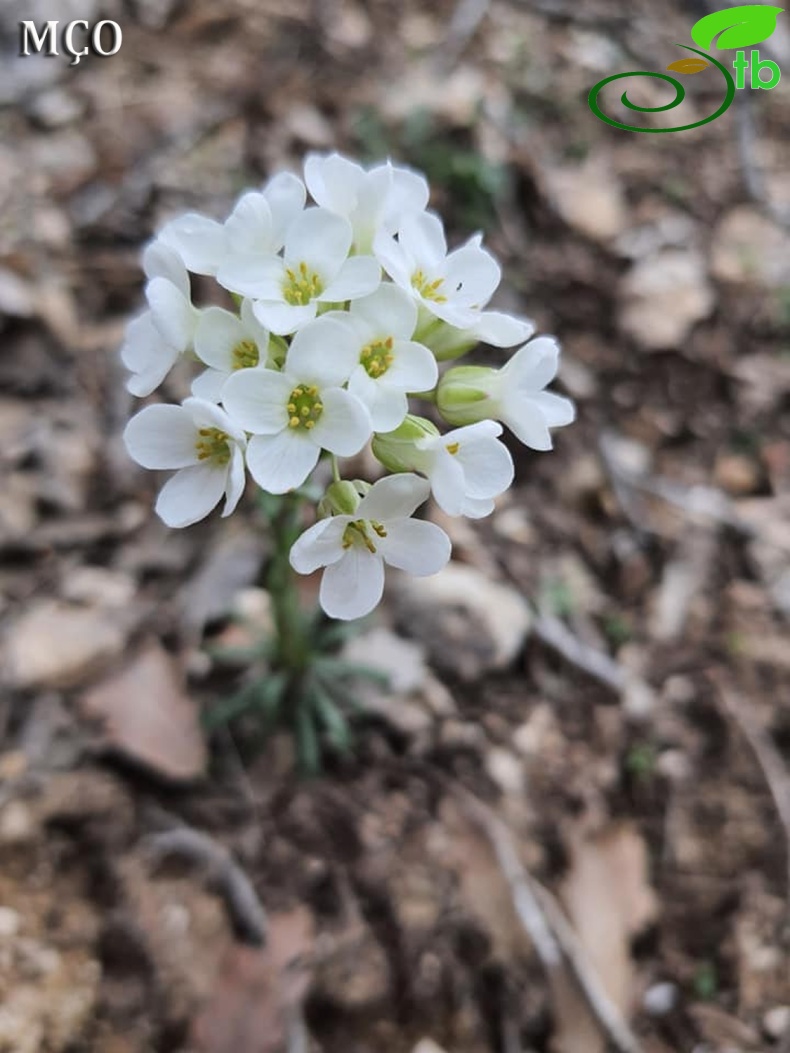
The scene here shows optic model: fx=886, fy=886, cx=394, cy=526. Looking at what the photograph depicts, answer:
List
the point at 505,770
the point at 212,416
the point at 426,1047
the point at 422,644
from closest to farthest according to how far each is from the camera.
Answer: the point at 212,416 → the point at 426,1047 → the point at 505,770 → the point at 422,644

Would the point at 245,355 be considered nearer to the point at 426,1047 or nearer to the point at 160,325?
the point at 160,325

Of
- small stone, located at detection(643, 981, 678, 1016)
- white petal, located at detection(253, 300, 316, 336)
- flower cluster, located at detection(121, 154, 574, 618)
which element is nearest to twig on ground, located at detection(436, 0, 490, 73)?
flower cluster, located at detection(121, 154, 574, 618)

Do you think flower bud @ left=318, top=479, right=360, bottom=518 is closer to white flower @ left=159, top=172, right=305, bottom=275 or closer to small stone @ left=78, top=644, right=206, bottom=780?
white flower @ left=159, top=172, right=305, bottom=275

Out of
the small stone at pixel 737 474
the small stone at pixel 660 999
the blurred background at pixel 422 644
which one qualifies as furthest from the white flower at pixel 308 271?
the small stone at pixel 737 474

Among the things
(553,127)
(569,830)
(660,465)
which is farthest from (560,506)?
(553,127)

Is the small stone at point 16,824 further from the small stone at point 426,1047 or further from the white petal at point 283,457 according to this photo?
the white petal at point 283,457

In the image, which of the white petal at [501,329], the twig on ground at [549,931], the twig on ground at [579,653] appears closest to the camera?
the white petal at [501,329]

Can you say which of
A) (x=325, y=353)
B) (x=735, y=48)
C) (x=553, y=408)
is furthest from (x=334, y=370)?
(x=735, y=48)
